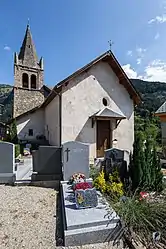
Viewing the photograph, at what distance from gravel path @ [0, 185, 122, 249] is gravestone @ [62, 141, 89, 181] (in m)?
0.96

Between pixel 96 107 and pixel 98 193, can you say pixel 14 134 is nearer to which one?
pixel 96 107

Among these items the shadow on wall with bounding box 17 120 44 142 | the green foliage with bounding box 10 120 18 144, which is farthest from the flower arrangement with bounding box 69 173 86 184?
the shadow on wall with bounding box 17 120 44 142

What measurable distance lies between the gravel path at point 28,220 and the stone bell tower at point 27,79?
62.2 feet

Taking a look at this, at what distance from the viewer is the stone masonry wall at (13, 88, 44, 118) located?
2438 cm

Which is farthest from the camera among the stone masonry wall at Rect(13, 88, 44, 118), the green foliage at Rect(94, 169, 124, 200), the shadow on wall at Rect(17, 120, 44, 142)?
the stone masonry wall at Rect(13, 88, 44, 118)

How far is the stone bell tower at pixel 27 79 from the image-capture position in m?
24.7

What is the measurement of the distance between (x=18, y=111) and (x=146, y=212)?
22.7 m

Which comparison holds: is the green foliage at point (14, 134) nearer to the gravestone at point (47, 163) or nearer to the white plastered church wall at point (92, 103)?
the white plastered church wall at point (92, 103)

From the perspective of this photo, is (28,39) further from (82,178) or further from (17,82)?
(82,178)

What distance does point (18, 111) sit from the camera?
24672 millimetres

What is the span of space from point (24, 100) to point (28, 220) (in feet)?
71.5

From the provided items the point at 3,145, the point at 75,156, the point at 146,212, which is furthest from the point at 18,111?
the point at 146,212

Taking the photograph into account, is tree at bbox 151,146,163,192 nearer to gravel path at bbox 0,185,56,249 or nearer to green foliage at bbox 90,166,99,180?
green foliage at bbox 90,166,99,180

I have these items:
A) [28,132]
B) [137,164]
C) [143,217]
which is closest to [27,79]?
[28,132]
